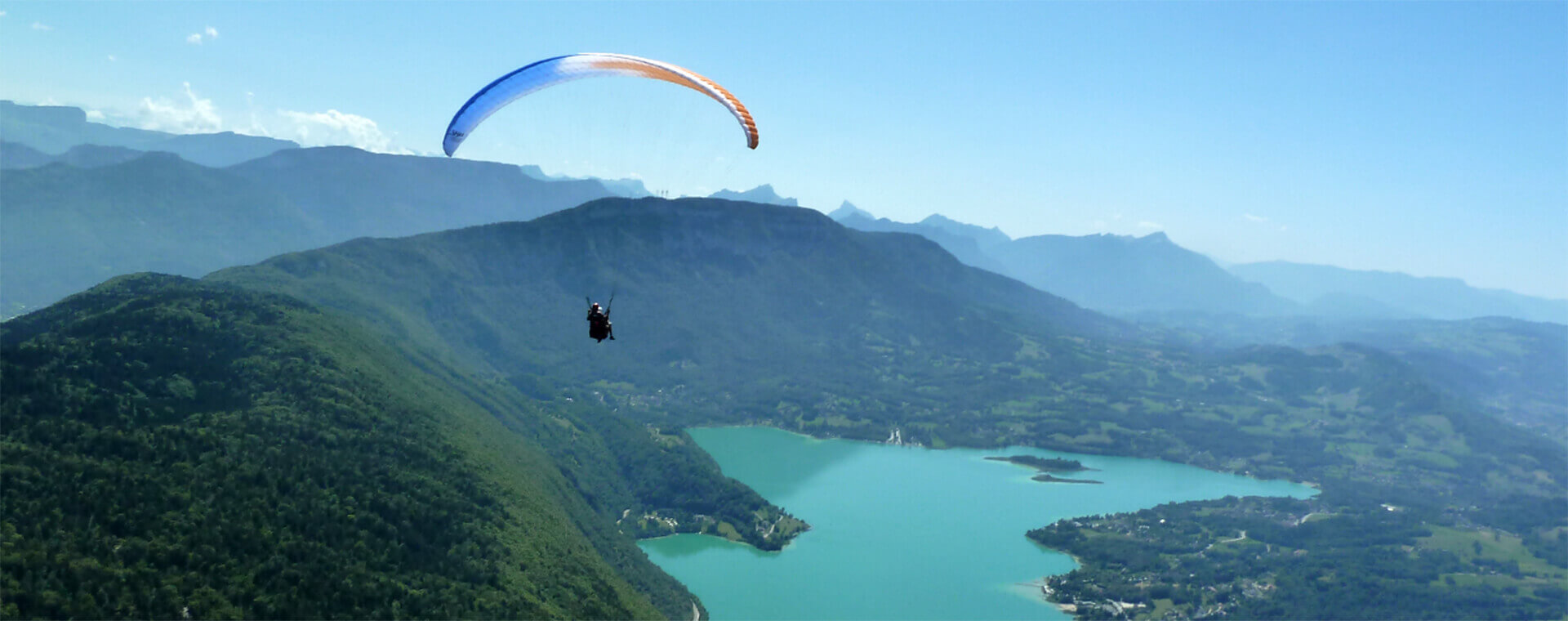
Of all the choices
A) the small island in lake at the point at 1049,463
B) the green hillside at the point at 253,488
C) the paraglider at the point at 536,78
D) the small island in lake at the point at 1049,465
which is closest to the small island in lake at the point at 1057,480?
the small island in lake at the point at 1049,465

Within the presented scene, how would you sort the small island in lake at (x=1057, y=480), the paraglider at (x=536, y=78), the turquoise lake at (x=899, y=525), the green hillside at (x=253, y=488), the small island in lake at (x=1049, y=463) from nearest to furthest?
the paraglider at (x=536, y=78)
the green hillside at (x=253, y=488)
the turquoise lake at (x=899, y=525)
the small island in lake at (x=1057, y=480)
the small island in lake at (x=1049, y=463)

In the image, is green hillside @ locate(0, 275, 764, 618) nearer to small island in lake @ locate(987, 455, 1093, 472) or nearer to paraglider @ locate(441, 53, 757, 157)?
paraglider @ locate(441, 53, 757, 157)

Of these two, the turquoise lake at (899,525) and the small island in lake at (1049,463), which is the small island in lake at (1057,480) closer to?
the turquoise lake at (899,525)

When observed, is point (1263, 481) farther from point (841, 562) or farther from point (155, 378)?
point (155, 378)

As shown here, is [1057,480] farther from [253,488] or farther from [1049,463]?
[253,488]

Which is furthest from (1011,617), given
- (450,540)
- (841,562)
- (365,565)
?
(365,565)

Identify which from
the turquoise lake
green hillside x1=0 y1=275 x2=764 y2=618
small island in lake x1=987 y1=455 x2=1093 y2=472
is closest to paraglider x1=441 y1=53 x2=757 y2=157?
green hillside x1=0 y1=275 x2=764 y2=618

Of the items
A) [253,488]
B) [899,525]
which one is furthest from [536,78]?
[899,525]
